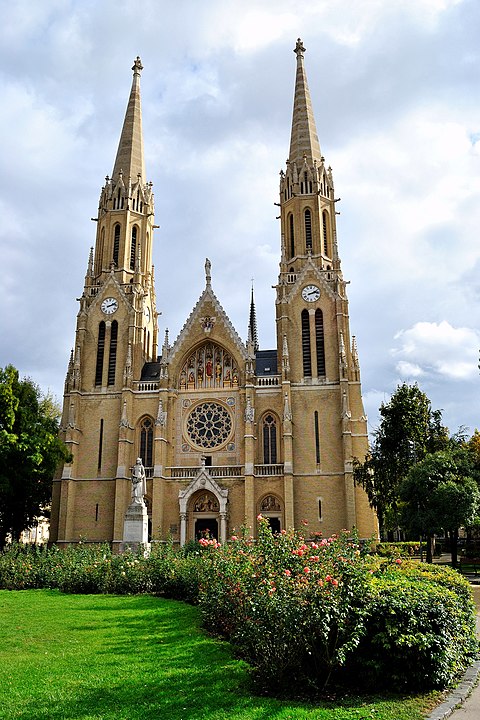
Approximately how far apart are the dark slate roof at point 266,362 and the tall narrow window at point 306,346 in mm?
2532

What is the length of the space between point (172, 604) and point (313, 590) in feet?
30.4

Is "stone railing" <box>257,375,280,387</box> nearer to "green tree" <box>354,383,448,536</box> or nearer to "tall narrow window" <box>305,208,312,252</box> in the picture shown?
"green tree" <box>354,383,448,536</box>

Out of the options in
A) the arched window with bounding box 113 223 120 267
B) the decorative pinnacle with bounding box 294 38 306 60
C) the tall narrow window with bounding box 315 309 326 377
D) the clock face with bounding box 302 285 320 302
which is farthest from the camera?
the decorative pinnacle with bounding box 294 38 306 60

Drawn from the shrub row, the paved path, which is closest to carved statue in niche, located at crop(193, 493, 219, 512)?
the shrub row

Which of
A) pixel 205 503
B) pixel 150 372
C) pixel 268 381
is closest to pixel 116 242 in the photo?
pixel 150 372

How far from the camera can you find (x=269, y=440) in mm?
43469

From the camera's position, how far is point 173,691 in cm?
896

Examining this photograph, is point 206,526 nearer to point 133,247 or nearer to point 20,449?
point 20,449

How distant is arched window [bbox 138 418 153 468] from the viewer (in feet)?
146

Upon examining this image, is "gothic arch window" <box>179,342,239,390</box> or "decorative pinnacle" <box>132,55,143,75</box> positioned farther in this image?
"decorative pinnacle" <box>132,55,143,75</box>

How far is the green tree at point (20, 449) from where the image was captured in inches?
1293

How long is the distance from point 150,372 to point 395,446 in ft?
65.1

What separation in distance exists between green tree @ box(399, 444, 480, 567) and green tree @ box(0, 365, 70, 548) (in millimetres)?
20515

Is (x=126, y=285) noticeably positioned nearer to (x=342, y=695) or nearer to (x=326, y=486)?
(x=326, y=486)
